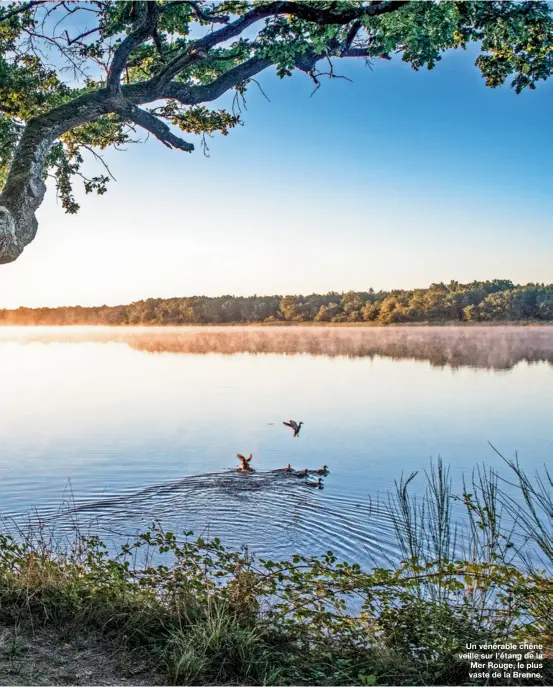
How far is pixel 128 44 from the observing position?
708 centimetres

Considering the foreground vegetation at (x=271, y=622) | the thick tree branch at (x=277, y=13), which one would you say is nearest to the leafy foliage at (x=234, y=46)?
the thick tree branch at (x=277, y=13)

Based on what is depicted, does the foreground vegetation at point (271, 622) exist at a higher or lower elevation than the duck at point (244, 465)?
higher

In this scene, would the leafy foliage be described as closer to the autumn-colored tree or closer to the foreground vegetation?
the autumn-colored tree

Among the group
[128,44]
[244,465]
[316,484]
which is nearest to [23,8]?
[128,44]

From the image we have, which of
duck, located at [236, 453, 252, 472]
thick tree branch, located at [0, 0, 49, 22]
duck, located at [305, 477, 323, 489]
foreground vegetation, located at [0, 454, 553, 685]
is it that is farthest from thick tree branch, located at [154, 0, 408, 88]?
duck, located at [236, 453, 252, 472]

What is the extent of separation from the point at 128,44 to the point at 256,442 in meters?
13.5

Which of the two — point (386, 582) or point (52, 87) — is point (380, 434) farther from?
point (386, 582)

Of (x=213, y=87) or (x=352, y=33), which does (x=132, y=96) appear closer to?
(x=213, y=87)

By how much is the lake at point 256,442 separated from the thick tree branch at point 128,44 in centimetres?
A: 509

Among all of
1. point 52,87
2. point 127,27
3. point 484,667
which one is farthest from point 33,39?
point 484,667

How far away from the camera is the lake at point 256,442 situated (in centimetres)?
1104

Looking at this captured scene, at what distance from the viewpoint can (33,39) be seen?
9.67m

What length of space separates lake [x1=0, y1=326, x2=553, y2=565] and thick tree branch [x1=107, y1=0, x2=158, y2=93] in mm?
5090

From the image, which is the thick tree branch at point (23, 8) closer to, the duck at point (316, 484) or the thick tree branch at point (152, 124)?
the thick tree branch at point (152, 124)
